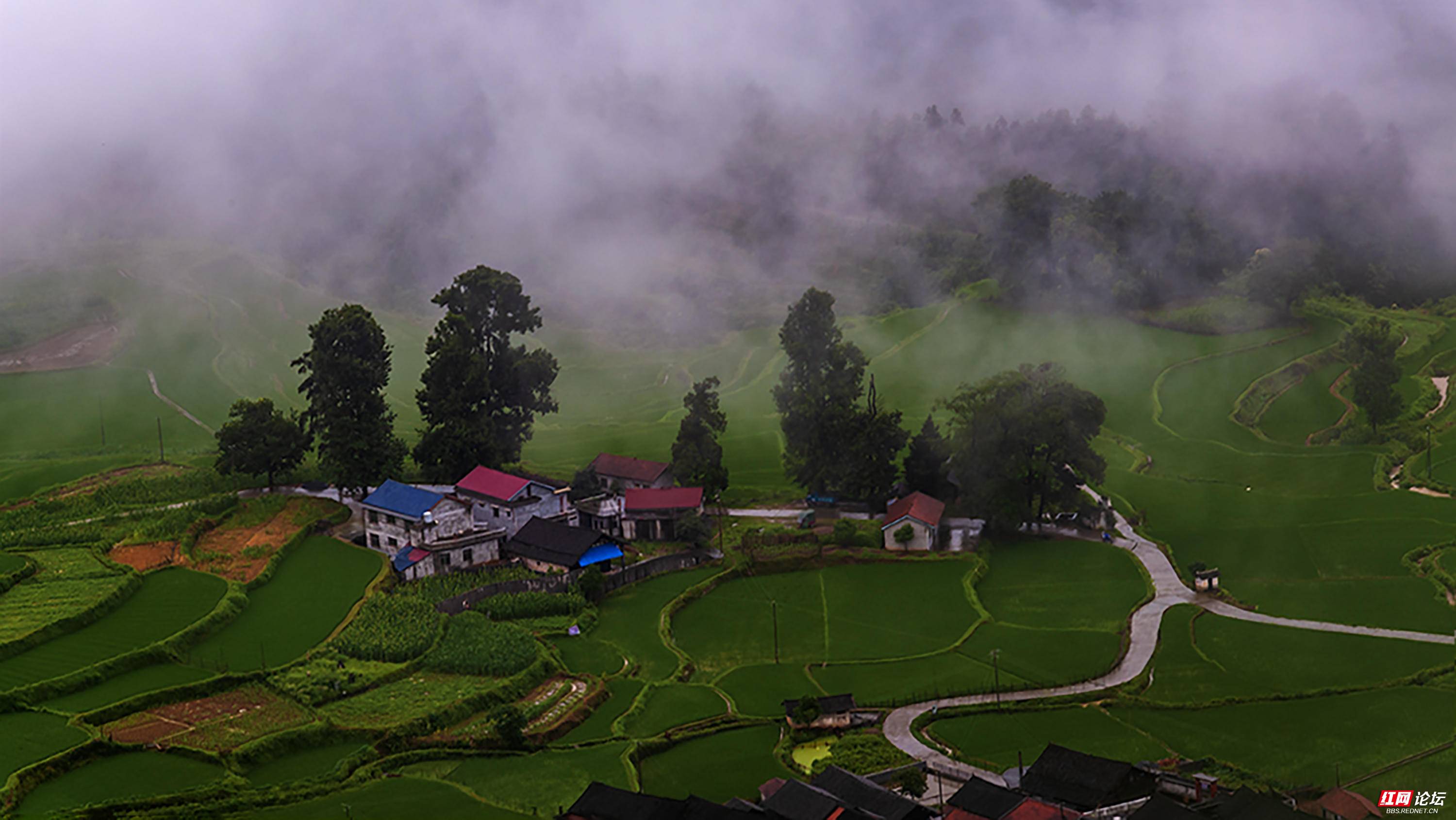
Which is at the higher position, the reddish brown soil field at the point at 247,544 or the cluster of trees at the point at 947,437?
the cluster of trees at the point at 947,437

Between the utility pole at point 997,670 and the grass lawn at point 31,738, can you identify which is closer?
the grass lawn at point 31,738

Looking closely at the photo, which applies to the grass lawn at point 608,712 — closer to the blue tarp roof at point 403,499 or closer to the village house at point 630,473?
the blue tarp roof at point 403,499

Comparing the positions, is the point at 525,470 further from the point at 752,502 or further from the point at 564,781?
the point at 564,781

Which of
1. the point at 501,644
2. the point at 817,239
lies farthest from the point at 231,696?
the point at 817,239

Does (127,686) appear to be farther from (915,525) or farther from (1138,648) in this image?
(1138,648)

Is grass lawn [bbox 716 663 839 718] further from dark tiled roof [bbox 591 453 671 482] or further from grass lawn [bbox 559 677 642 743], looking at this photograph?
dark tiled roof [bbox 591 453 671 482]

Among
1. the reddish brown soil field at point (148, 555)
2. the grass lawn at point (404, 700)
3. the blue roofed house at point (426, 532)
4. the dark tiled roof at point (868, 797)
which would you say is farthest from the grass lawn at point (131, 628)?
the dark tiled roof at point (868, 797)

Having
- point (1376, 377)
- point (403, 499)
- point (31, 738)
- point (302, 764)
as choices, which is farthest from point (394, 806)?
point (1376, 377)
